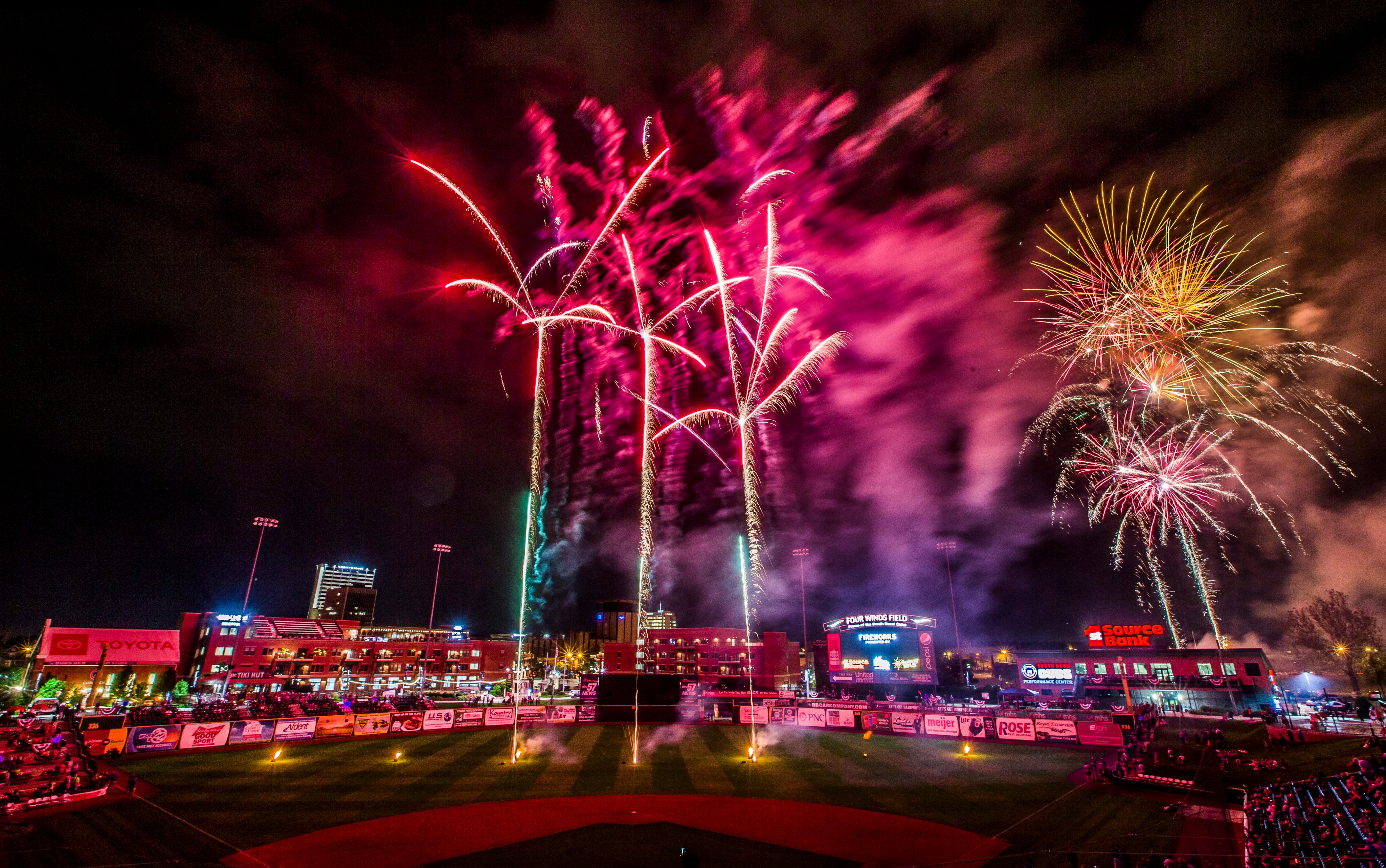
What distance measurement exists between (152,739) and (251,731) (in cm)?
466

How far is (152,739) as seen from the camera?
103 feet

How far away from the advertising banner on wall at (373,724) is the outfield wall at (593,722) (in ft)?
0.16

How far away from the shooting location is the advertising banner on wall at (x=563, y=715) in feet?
153

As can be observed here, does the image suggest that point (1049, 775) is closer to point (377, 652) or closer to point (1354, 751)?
point (1354, 751)

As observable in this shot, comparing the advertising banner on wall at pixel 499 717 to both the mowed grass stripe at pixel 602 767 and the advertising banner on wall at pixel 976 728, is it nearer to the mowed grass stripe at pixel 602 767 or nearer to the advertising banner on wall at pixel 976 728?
the mowed grass stripe at pixel 602 767

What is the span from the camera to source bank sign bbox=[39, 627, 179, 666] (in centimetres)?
4984

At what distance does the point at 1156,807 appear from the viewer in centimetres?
2208

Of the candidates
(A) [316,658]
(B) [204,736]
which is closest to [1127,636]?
(B) [204,736]

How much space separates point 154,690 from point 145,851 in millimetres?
89950

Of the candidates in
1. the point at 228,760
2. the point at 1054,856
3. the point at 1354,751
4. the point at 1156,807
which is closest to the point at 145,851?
the point at 228,760

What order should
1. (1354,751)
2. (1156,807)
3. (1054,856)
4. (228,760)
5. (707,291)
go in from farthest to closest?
1. (228,760)
2. (707,291)
3. (1354,751)
4. (1156,807)
5. (1054,856)

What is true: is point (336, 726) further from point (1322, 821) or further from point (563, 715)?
point (1322, 821)

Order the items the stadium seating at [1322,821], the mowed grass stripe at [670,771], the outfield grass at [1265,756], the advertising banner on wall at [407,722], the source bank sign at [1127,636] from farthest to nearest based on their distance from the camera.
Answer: the source bank sign at [1127,636]
the advertising banner on wall at [407,722]
the mowed grass stripe at [670,771]
the outfield grass at [1265,756]
the stadium seating at [1322,821]

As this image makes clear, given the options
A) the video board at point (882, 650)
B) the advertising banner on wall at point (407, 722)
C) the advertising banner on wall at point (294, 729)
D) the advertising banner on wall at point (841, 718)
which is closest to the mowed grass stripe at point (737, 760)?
the advertising banner on wall at point (841, 718)
